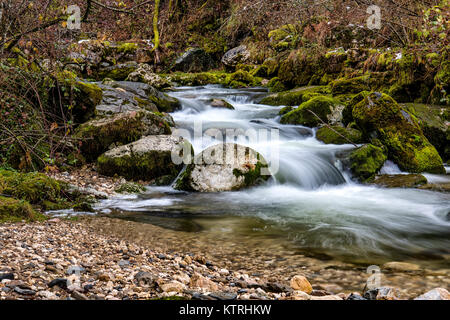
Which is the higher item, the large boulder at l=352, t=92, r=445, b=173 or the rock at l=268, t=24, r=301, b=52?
the rock at l=268, t=24, r=301, b=52

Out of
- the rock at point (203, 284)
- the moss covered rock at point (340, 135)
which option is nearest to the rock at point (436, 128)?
the moss covered rock at point (340, 135)

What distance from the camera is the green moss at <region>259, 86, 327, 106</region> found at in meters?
11.7

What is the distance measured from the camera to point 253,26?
18891 mm

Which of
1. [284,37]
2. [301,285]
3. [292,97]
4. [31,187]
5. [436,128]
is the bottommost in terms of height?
[301,285]

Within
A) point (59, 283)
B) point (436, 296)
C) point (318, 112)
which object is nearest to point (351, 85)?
point (318, 112)

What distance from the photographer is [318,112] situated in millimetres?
9602

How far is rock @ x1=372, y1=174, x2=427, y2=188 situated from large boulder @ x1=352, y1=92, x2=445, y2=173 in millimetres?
786

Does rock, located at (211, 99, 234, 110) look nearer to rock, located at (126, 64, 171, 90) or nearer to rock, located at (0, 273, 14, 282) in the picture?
rock, located at (126, 64, 171, 90)

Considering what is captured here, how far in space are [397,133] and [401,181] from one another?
1618 millimetres

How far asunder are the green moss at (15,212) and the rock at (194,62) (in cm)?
1577

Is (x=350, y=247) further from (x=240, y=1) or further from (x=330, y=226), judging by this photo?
(x=240, y=1)

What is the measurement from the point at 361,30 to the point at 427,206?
10.2 meters

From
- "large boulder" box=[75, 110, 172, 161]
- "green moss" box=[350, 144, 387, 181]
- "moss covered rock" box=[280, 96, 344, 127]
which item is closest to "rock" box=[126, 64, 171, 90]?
"large boulder" box=[75, 110, 172, 161]

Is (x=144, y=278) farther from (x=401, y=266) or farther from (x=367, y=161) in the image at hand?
(x=367, y=161)
